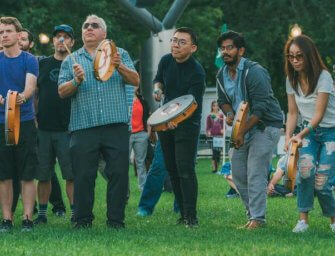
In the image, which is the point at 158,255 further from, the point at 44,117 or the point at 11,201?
the point at 44,117

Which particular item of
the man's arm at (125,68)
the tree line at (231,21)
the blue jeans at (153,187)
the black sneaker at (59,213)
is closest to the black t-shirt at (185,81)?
the man's arm at (125,68)

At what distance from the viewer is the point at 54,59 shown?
→ 1121 centimetres

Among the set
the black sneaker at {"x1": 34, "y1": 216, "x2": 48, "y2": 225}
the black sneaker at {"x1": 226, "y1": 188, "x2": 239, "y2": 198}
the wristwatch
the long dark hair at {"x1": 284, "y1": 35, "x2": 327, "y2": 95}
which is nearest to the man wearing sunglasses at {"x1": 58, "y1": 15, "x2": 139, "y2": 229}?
the wristwatch

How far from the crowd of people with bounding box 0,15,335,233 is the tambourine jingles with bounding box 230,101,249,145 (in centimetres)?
6

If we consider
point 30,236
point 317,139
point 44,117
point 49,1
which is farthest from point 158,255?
point 49,1

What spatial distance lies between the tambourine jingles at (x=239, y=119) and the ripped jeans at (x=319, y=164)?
2.08 feet

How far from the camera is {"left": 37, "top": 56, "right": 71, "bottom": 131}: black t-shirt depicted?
438 inches

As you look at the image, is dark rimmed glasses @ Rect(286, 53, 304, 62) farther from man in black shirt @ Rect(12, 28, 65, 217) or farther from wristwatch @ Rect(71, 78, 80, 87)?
man in black shirt @ Rect(12, 28, 65, 217)

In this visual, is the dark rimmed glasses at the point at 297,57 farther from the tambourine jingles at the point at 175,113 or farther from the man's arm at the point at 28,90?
the man's arm at the point at 28,90

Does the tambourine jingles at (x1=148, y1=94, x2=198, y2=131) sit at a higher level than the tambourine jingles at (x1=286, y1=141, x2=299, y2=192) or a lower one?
higher

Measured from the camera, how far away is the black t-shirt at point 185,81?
1014 centimetres

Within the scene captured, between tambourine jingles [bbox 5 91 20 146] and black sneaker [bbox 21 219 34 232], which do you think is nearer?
tambourine jingles [bbox 5 91 20 146]

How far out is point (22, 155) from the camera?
979 cm

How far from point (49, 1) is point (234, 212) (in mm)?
23538
